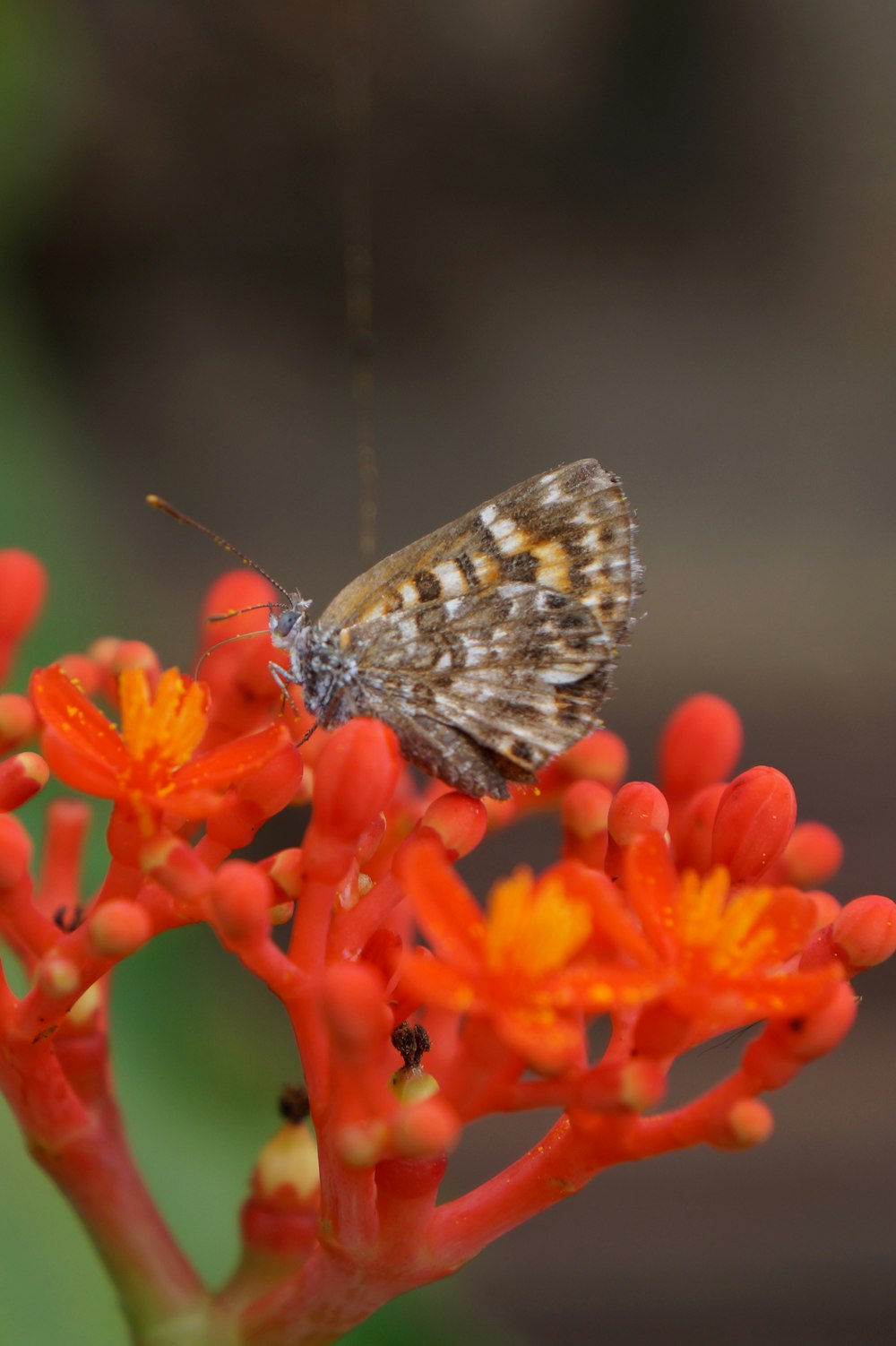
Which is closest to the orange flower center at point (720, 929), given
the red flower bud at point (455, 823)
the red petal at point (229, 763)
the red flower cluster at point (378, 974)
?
the red flower cluster at point (378, 974)

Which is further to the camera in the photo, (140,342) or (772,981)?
(140,342)

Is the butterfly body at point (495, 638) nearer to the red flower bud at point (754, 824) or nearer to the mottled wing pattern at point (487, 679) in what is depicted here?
the mottled wing pattern at point (487, 679)

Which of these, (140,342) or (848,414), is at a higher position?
(140,342)

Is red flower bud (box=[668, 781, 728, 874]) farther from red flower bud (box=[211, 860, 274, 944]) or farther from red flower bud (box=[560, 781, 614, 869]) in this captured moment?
red flower bud (box=[211, 860, 274, 944])

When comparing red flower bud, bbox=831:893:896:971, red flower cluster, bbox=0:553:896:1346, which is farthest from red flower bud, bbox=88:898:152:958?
red flower bud, bbox=831:893:896:971

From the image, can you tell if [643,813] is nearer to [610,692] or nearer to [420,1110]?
[610,692]

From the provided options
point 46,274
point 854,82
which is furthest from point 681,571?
point 46,274

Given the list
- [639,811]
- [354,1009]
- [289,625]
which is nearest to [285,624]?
[289,625]

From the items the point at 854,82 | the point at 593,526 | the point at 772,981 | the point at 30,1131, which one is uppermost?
the point at 854,82
